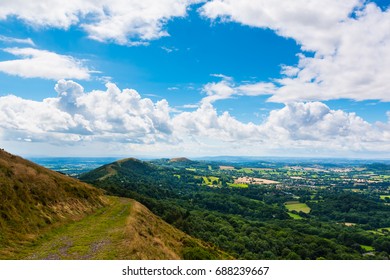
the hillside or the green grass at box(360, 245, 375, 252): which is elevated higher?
the hillside

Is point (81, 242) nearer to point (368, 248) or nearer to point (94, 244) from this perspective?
point (94, 244)

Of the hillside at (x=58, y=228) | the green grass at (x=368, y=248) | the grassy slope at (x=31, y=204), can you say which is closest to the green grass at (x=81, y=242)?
the hillside at (x=58, y=228)

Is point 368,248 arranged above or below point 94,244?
below

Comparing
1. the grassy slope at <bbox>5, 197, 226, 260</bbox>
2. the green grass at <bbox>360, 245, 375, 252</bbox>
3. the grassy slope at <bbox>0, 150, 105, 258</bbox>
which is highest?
the grassy slope at <bbox>0, 150, 105, 258</bbox>

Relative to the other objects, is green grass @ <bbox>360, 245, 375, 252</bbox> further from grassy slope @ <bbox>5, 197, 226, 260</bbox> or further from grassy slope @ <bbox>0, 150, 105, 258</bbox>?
grassy slope @ <bbox>0, 150, 105, 258</bbox>

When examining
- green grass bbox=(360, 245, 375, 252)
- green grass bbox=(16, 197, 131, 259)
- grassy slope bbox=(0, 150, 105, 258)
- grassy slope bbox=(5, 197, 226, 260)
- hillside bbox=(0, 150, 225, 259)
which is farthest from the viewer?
green grass bbox=(360, 245, 375, 252)

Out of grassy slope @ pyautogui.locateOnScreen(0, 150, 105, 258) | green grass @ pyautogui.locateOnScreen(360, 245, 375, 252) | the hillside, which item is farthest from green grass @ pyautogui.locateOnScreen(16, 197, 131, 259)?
green grass @ pyautogui.locateOnScreen(360, 245, 375, 252)

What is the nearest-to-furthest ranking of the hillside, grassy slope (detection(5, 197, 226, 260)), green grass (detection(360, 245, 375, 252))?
grassy slope (detection(5, 197, 226, 260)), the hillside, green grass (detection(360, 245, 375, 252))

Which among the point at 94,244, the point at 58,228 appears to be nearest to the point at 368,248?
the point at 58,228

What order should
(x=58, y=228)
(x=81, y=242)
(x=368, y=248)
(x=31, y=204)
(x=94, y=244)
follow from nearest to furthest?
(x=94, y=244)
(x=81, y=242)
(x=58, y=228)
(x=31, y=204)
(x=368, y=248)
